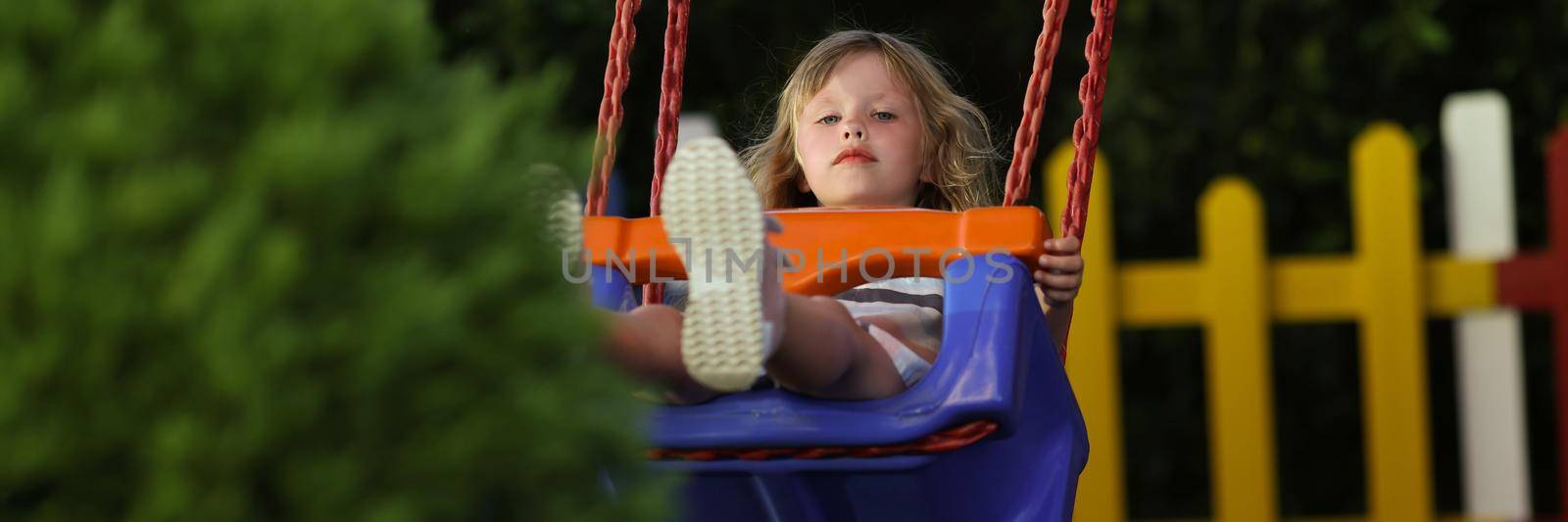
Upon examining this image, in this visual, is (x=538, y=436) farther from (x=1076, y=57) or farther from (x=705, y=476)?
(x=1076, y=57)

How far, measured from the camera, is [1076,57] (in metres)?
4.19

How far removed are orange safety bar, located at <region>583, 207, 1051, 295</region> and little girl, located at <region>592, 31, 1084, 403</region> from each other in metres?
0.06

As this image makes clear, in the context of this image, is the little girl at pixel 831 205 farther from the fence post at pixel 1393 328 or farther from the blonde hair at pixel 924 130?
the fence post at pixel 1393 328

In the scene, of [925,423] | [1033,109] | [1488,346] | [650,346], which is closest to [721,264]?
[650,346]

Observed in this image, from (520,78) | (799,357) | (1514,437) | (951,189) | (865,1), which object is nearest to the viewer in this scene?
(520,78)

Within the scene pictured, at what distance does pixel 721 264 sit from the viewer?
1252mm

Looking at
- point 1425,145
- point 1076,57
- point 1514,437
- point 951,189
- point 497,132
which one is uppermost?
point 1076,57

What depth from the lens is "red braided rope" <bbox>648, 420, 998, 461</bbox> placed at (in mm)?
1406

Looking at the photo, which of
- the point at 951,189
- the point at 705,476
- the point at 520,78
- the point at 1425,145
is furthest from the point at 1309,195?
the point at 520,78

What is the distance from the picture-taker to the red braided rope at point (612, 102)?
1.74 metres

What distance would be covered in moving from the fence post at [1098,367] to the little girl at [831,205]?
0.80m

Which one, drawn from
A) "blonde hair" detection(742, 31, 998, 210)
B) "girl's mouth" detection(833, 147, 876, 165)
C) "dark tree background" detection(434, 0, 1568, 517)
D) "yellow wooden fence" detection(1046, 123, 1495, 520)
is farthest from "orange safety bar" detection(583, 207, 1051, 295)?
"dark tree background" detection(434, 0, 1568, 517)

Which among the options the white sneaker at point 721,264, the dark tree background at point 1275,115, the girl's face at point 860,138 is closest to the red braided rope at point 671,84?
the girl's face at point 860,138

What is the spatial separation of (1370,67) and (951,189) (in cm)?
200
